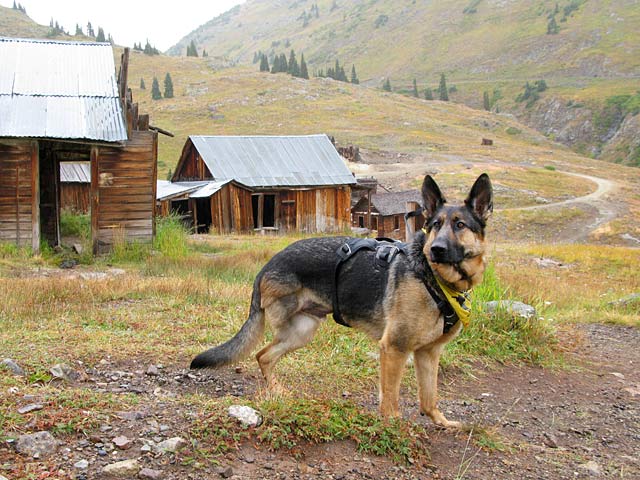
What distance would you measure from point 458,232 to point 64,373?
11.0 ft

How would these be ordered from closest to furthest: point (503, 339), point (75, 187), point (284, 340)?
point (284, 340) < point (503, 339) < point (75, 187)

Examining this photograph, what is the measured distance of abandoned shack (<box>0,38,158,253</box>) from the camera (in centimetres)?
1584

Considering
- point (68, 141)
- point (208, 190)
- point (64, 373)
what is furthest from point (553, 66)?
point (64, 373)

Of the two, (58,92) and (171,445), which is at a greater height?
(58,92)

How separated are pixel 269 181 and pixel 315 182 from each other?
2.43m

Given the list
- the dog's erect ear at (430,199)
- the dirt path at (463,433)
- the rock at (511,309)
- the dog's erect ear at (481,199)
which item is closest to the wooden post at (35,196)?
the dirt path at (463,433)

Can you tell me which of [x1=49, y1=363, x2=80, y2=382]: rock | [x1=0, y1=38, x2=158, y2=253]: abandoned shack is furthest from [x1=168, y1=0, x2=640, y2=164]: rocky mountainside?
[x1=49, y1=363, x2=80, y2=382]: rock

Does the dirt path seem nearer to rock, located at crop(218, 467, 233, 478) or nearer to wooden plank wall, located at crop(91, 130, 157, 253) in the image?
rock, located at crop(218, 467, 233, 478)

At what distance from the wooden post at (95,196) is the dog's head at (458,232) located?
13388 millimetres

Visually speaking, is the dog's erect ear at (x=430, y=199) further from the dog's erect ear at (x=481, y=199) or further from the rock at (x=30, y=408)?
the rock at (x=30, y=408)

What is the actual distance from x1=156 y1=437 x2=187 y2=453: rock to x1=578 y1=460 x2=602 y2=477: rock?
2.85 metres

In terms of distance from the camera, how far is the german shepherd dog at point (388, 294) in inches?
177

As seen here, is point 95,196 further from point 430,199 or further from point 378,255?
point 430,199

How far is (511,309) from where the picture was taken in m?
7.45
